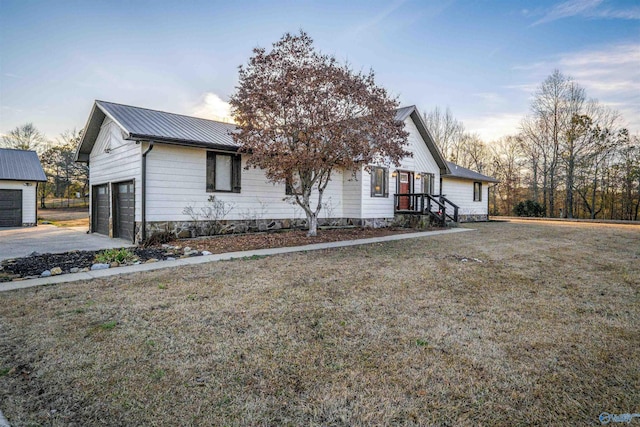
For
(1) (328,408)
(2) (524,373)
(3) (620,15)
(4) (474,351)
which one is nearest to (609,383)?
(2) (524,373)

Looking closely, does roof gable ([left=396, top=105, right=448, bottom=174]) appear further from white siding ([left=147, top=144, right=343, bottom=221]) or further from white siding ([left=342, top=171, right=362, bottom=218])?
white siding ([left=147, top=144, right=343, bottom=221])

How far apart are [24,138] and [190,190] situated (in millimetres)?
34468

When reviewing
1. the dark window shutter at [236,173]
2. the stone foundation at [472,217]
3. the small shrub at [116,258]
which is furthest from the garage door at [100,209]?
the stone foundation at [472,217]

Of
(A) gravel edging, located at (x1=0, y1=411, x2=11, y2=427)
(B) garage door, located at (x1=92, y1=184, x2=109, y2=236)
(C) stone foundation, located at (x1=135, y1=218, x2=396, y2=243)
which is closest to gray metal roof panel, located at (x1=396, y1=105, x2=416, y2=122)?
(C) stone foundation, located at (x1=135, y1=218, x2=396, y2=243)

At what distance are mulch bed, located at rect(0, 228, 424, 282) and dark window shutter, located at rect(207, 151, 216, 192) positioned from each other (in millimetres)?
1766

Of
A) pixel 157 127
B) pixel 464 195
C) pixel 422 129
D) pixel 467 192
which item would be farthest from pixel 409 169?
pixel 157 127

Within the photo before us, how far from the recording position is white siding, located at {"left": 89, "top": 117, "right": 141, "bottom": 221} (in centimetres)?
1020

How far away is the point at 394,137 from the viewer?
10297 millimetres

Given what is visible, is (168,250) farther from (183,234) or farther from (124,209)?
(124,209)

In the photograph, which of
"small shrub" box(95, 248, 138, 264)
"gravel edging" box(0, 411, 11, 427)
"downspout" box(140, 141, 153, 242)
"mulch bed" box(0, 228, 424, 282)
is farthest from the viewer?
"downspout" box(140, 141, 153, 242)

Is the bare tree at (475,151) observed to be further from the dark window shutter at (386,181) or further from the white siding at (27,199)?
the white siding at (27,199)

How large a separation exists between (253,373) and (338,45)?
11.0 m

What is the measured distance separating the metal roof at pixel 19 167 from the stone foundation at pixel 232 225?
39.9 ft

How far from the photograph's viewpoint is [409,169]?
1638 cm
